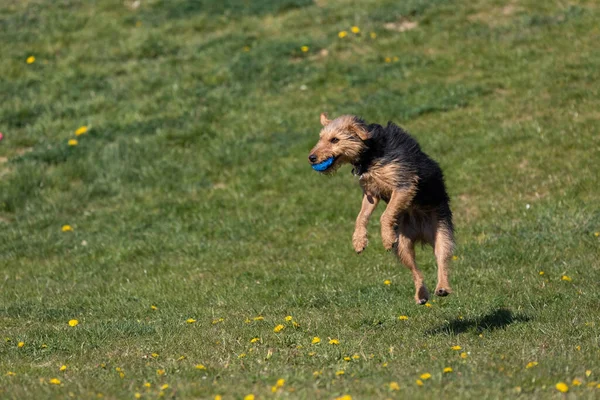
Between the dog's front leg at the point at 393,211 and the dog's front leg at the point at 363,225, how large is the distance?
204 millimetres

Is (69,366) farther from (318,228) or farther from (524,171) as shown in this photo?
(524,171)

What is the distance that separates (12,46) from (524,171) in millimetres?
11927

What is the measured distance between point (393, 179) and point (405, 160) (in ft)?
0.71

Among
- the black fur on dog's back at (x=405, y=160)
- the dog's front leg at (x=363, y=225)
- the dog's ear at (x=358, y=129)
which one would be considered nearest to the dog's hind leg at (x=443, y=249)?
the black fur on dog's back at (x=405, y=160)

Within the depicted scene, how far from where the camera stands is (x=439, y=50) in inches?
706

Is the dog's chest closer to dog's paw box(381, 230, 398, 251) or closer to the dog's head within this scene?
the dog's head

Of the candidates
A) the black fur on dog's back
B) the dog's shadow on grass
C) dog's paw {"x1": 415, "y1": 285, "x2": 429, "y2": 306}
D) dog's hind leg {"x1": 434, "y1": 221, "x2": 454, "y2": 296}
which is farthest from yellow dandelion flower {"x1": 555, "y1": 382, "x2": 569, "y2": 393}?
the black fur on dog's back

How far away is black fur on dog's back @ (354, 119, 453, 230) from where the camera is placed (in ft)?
26.6

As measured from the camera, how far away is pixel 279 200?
14.1m

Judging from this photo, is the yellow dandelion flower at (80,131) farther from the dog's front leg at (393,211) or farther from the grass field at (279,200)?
the dog's front leg at (393,211)

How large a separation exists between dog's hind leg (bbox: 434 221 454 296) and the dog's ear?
1232mm

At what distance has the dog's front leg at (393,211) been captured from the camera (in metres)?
8.01

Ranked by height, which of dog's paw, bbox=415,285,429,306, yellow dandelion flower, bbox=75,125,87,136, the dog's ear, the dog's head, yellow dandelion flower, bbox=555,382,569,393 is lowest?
yellow dandelion flower, bbox=75,125,87,136

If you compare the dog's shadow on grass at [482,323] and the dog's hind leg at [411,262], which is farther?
the dog's hind leg at [411,262]
